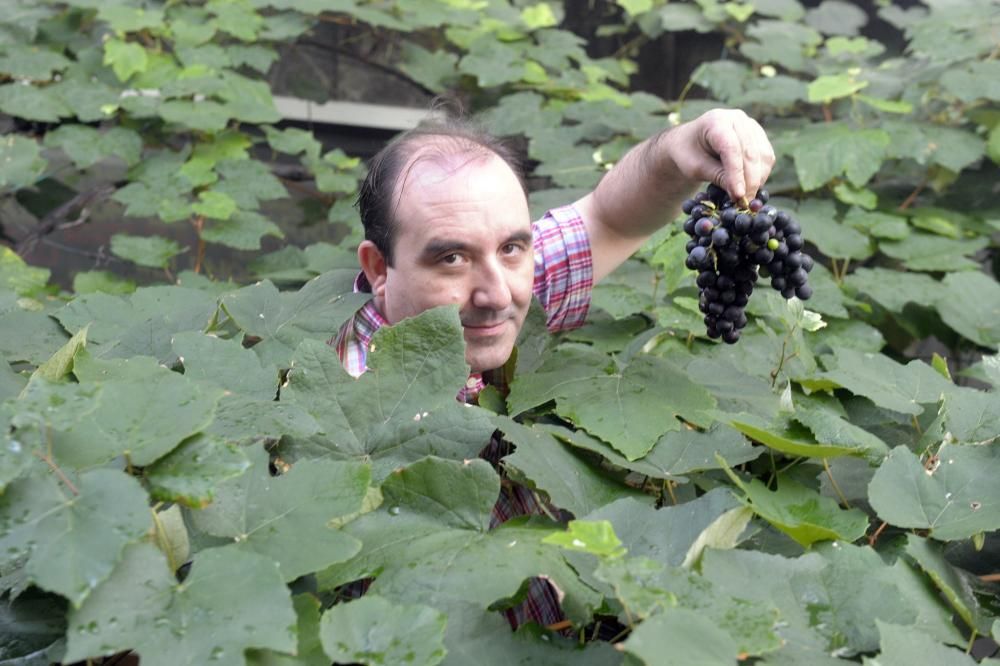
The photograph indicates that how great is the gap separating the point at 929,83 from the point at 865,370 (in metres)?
2.13

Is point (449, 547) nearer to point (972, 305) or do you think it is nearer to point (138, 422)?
point (138, 422)

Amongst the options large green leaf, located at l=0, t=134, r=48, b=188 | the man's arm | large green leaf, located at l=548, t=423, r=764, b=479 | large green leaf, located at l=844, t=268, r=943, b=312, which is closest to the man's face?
the man's arm

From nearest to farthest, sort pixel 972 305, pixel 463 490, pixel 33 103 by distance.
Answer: pixel 463 490 < pixel 972 305 < pixel 33 103

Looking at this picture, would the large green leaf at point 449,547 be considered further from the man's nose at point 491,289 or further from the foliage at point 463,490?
the man's nose at point 491,289

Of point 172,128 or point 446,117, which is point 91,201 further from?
point 446,117

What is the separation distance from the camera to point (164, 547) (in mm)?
655

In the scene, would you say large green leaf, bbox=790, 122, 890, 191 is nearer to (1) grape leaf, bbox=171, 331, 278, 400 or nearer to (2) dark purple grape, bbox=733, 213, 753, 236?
(2) dark purple grape, bbox=733, 213, 753, 236

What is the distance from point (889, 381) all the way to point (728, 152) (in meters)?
0.32

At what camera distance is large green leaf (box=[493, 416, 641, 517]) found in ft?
2.76

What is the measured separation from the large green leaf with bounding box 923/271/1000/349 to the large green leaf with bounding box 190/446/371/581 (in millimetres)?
1914

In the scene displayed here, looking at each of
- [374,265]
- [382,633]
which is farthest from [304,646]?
[374,265]

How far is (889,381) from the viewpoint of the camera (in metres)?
1.08

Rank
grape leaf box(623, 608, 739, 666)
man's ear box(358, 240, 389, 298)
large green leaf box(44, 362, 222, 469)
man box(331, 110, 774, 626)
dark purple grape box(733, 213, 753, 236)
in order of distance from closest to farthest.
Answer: grape leaf box(623, 608, 739, 666)
large green leaf box(44, 362, 222, 469)
dark purple grape box(733, 213, 753, 236)
man box(331, 110, 774, 626)
man's ear box(358, 240, 389, 298)

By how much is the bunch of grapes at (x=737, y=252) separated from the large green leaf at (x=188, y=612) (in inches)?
27.4
